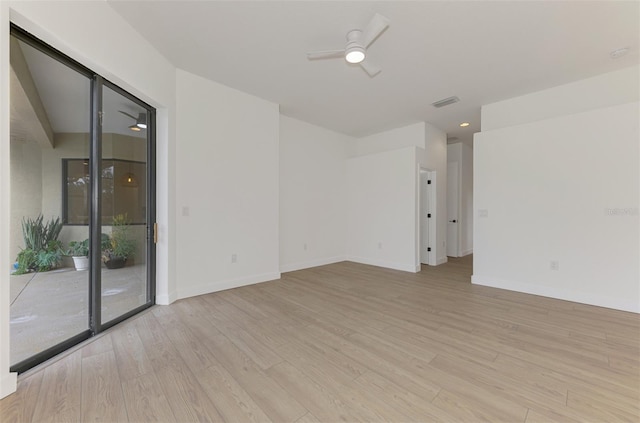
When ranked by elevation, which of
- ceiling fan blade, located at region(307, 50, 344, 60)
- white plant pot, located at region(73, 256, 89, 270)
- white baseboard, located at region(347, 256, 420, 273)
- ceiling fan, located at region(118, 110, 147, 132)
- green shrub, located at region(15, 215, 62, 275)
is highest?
ceiling fan blade, located at region(307, 50, 344, 60)

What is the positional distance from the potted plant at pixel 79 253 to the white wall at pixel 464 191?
7.26 metres

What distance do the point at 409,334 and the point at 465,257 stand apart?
4.98m

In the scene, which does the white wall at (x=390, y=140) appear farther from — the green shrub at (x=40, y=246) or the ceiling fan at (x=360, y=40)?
the green shrub at (x=40, y=246)

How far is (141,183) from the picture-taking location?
302cm

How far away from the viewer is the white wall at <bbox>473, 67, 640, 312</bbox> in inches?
120

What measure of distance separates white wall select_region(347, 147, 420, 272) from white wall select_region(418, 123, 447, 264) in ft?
1.82

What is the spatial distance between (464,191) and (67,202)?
783 centimetres

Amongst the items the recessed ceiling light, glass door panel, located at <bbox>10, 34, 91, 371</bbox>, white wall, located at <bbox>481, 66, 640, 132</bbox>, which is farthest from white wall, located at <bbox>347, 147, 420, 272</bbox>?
glass door panel, located at <bbox>10, 34, 91, 371</bbox>

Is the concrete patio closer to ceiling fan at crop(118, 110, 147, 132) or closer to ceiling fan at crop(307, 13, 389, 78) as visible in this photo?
ceiling fan at crop(118, 110, 147, 132)

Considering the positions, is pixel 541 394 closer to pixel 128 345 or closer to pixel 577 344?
pixel 577 344

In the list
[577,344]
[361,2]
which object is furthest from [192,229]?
[577,344]
